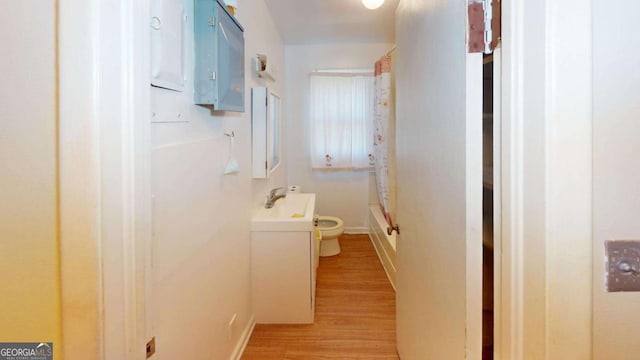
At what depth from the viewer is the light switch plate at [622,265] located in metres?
0.62

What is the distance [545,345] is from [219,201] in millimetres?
1464

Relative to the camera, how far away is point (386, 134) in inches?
151

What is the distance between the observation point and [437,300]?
3.90 ft

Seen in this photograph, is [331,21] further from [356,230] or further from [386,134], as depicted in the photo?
[356,230]

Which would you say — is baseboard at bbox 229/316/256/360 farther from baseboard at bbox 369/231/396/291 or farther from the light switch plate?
the light switch plate

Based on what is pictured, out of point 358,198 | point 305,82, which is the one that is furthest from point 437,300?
point 305,82

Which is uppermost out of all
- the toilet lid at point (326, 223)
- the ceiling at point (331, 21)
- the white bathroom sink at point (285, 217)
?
the ceiling at point (331, 21)

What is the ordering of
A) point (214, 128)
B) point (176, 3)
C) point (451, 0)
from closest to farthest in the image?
point (451, 0) → point (176, 3) → point (214, 128)

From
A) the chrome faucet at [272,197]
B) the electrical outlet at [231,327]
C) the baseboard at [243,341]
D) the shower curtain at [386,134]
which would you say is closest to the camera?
the electrical outlet at [231,327]

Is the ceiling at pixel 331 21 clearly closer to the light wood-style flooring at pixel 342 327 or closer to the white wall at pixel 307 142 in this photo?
the white wall at pixel 307 142

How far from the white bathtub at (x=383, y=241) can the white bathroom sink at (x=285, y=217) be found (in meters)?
0.85

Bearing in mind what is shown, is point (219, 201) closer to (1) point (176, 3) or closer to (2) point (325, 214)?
(1) point (176, 3)

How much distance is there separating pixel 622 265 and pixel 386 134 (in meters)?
3.28

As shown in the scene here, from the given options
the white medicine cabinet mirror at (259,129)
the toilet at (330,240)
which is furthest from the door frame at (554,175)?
the toilet at (330,240)
